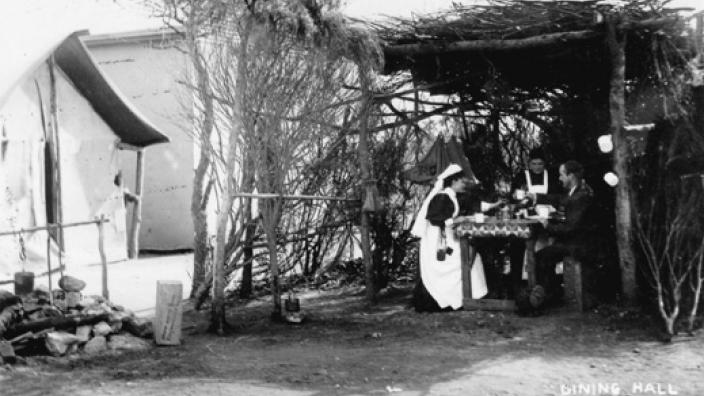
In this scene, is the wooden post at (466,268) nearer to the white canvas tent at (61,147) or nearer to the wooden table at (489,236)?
the wooden table at (489,236)

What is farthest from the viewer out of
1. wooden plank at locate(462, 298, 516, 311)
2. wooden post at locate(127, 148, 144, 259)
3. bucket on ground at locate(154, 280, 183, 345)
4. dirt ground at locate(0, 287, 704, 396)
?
wooden post at locate(127, 148, 144, 259)

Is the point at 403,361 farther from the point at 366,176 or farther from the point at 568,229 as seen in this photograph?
the point at 366,176

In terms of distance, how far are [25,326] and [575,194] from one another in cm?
589

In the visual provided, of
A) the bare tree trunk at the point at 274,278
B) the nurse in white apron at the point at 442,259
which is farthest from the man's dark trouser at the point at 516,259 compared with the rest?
the bare tree trunk at the point at 274,278

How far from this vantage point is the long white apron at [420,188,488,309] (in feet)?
33.2

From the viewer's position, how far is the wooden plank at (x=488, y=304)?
9812 mm

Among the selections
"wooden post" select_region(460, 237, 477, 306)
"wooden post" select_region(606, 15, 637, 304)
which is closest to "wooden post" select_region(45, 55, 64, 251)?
"wooden post" select_region(460, 237, 477, 306)

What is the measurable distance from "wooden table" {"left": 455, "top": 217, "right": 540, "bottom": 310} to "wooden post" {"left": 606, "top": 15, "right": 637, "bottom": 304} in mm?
921

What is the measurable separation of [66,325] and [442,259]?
14.1 feet

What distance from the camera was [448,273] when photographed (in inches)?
400

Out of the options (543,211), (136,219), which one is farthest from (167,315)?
(136,219)

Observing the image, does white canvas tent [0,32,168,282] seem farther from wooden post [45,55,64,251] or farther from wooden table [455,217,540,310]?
wooden table [455,217,540,310]

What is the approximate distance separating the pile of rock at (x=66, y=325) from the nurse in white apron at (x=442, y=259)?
3259 millimetres

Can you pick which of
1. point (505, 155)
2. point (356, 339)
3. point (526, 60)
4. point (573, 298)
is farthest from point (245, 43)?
point (505, 155)
